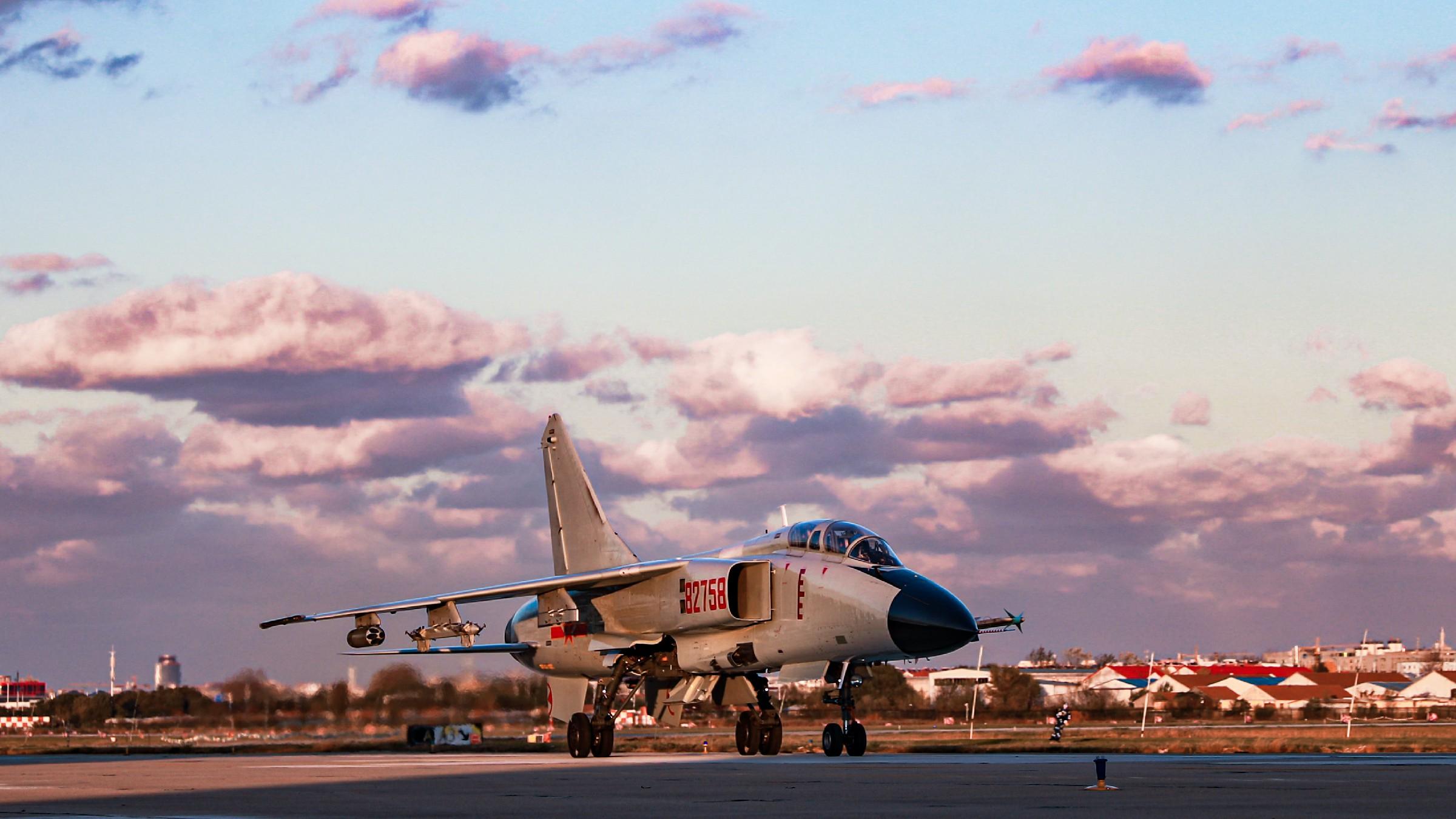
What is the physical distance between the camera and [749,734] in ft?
90.3

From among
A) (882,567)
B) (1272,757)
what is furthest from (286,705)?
(1272,757)

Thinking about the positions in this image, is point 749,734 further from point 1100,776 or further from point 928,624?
point 1100,776

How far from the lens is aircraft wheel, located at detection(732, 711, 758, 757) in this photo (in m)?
27.5

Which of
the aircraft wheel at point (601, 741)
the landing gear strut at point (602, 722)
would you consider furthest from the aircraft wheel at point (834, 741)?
the aircraft wheel at point (601, 741)

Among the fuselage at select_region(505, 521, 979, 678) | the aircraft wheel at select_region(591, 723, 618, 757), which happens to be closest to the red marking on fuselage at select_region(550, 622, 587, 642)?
the fuselage at select_region(505, 521, 979, 678)

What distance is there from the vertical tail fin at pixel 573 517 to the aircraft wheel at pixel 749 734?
546 centimetres

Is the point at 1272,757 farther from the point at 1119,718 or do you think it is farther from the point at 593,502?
the point at 1119,718

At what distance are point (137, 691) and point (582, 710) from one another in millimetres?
26790

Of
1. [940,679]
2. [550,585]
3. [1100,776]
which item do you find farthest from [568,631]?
[940,679]

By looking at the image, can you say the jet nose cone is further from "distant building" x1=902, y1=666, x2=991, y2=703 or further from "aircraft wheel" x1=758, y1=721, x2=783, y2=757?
"distant building" x1=902, y1=666, x2=991, y2=703

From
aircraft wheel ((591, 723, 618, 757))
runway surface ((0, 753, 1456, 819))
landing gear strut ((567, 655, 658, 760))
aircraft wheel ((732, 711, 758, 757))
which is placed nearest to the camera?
runway surface ((0, 753, 1456, 819))

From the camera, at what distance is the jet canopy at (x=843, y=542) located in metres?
25.5

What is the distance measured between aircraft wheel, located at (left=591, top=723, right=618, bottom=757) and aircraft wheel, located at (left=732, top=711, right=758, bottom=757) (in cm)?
242

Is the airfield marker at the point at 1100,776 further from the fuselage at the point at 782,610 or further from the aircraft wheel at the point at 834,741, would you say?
the aircraft wheel at the point at 834,741
